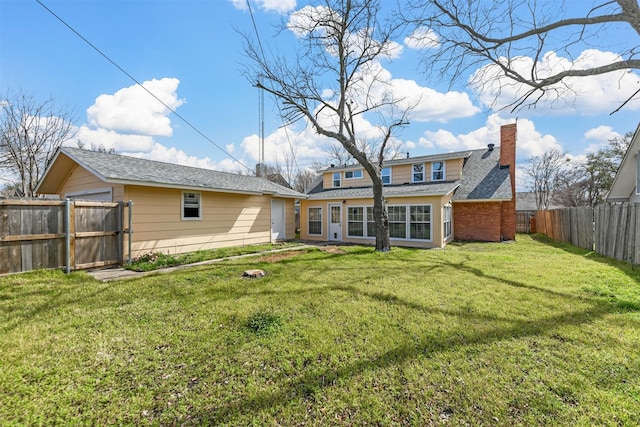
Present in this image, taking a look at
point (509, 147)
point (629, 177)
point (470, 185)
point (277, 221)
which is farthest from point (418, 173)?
point (629, 177)

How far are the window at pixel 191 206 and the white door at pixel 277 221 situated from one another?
4.09m

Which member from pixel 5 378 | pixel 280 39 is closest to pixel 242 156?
pixel 280 39

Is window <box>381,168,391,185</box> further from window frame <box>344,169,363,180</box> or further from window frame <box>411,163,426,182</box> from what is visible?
window frame <box>344,169,363,180</box>

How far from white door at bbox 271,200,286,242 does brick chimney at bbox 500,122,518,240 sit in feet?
39.4

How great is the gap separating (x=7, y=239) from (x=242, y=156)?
2085 cm

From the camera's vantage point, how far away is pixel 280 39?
411 inches

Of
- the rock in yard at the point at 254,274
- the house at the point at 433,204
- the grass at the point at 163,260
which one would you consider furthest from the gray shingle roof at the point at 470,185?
the rock in yard at the point at 254,274

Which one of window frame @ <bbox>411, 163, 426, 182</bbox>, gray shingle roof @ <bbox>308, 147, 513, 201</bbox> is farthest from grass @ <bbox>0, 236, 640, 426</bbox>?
window frame @ <bbox>411, 163, 426, 182</bbox>

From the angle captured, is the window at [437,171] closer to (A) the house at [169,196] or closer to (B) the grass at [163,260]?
(A) the house at [169,196]

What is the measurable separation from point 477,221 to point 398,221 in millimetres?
4952

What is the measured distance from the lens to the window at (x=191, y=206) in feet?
33.1

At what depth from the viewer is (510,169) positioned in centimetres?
1538

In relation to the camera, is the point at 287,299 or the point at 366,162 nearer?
the point at 287,299

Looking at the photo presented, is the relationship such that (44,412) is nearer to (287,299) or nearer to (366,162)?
(287,299)
